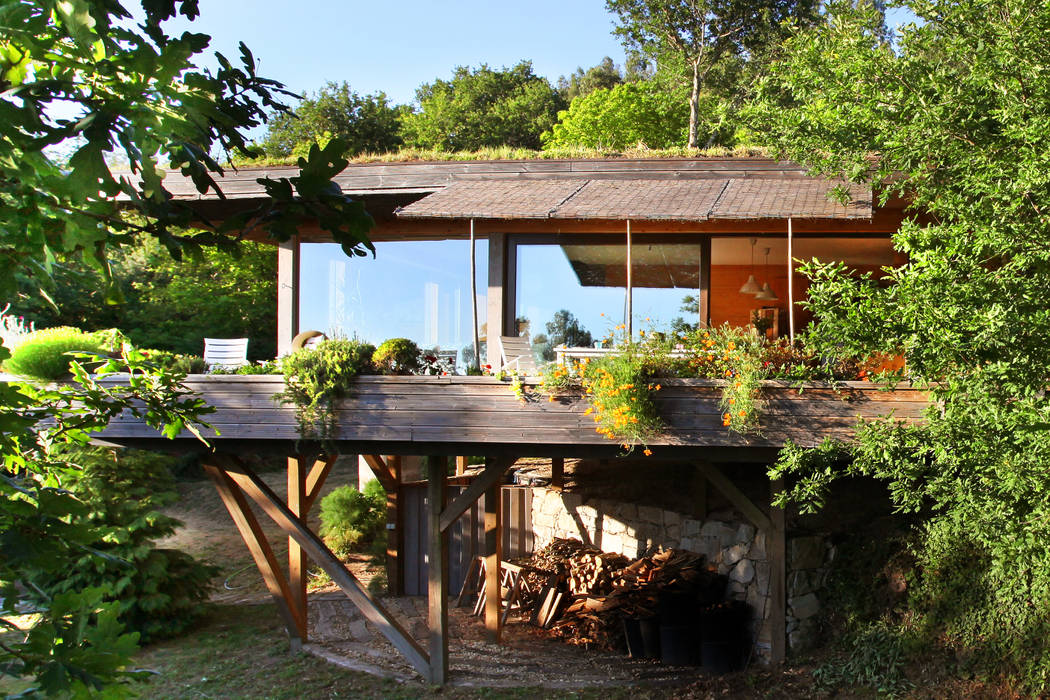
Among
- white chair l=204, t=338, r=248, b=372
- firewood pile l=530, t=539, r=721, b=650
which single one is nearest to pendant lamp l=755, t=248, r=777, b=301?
firewood pile l=530, t=539, r=721, b=650

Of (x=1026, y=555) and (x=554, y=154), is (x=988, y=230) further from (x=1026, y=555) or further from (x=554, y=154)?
(x=554, y=154)

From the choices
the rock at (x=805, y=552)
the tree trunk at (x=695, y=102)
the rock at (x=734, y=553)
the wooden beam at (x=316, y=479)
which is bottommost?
the rock at (x=734, y=553)

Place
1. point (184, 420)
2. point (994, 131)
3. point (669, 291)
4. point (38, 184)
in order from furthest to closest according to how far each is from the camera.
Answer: point (669, 291) < point (994, 131) < point (184, 420) < point (38, 184)

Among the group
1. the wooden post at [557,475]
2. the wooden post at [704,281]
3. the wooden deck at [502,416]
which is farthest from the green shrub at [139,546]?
the wooden post at [704,281]

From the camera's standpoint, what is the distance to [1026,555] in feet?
19.9

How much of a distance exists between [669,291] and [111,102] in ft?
27.4

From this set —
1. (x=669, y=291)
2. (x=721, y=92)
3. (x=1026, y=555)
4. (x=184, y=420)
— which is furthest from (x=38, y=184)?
(x=721, y=92)

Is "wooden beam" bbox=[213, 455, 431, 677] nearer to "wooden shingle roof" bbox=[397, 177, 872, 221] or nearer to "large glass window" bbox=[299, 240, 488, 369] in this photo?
"large glass window" bbox=[299, 240, 488, 369]

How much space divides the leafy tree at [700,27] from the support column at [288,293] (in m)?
15.0

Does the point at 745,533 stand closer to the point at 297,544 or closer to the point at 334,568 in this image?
the point at 334,568

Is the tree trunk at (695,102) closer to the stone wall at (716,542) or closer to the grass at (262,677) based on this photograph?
the stone wall at (716,542)

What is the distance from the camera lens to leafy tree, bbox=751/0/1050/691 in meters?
5.15

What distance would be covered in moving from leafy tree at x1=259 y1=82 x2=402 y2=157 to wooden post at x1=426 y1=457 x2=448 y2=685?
2059 centimetres

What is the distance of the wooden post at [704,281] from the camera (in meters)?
9.30
